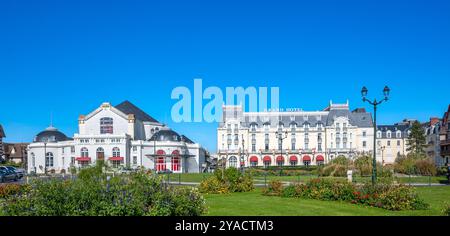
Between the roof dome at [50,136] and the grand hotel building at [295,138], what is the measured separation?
96.0 ft

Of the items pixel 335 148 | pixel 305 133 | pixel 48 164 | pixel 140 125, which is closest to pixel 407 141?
pixel 335 148

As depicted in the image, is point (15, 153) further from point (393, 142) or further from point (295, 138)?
point (393, 142)

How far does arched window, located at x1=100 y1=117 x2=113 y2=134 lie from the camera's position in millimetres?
64125

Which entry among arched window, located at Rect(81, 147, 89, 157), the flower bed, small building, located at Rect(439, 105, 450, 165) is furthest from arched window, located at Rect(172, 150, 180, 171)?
the flower bed

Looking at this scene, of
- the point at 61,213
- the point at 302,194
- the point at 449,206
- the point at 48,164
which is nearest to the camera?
the point at 61,213

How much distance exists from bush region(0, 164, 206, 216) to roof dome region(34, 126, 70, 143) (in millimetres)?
62877

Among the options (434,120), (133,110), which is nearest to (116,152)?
(133,110)

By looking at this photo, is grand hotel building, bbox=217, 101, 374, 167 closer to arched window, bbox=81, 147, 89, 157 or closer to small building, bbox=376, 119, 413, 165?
small building, bbox=376, 119, 413, 165

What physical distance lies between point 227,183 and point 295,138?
5628 cm

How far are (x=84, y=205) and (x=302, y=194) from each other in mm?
11121

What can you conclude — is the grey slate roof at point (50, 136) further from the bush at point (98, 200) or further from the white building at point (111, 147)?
the bush at point (98, 200)

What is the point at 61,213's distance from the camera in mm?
7922

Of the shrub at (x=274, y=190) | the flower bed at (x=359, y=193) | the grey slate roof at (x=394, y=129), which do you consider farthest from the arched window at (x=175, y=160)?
the grey slate roof at (x=394, y=129)
